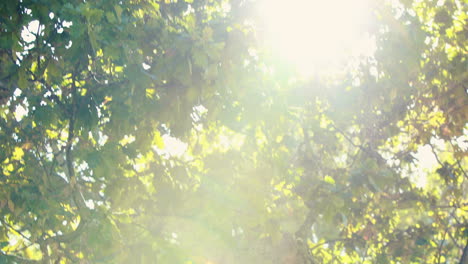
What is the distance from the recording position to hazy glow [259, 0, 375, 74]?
7418 mm

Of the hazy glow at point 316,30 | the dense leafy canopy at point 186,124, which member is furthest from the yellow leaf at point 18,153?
the hazy glow at point 316,30

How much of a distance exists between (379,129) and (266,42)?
3.98m

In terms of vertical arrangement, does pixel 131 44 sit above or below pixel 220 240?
above

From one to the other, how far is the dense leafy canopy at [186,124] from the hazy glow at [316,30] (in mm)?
280

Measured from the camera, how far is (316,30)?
27.6 ft

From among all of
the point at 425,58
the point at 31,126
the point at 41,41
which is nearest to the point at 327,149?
the point at 425,58

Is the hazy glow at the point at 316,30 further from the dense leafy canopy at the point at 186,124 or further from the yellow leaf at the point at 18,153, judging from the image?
the yellow leaf at the point at 18,153

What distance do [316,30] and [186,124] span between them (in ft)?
10.4

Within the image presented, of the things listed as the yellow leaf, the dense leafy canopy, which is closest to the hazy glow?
the dense leafy canopy

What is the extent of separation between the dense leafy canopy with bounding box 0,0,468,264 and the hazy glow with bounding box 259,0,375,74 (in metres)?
0.28

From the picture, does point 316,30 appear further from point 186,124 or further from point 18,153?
point 18,153

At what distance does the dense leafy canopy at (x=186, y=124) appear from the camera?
545 cm

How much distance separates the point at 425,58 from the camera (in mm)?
8617

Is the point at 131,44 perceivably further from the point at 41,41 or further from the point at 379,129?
the point at 379,129
